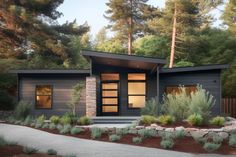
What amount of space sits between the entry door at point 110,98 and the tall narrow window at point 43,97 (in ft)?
9.15

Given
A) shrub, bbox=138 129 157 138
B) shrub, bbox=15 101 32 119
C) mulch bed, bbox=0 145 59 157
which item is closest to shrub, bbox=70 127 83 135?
shrub, bbox=138 129 157 138

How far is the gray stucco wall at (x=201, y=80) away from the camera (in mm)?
18312

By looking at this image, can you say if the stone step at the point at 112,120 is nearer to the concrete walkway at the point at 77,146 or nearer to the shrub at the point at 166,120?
the shrub at the point at 166,120

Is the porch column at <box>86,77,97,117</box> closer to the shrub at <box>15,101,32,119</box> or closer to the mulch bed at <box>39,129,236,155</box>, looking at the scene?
the shrub at <box>15,101,32,119</box>

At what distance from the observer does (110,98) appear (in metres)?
18.9

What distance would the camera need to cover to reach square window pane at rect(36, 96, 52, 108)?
62.3 feet

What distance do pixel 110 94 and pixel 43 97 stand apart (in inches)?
139

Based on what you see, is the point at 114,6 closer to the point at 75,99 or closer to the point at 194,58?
the point at 194,58

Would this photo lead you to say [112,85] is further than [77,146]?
Yes

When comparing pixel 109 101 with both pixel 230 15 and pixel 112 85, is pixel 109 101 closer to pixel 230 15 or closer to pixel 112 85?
pixel 112 85

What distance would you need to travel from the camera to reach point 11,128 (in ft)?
45.0

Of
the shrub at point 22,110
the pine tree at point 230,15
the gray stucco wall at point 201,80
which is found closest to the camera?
the shrub at point 22,110

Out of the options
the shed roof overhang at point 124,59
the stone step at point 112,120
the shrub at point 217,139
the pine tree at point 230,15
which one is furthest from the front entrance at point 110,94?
the pine tree at point 230,15

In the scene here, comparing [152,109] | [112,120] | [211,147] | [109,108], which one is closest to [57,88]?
[109,108]
